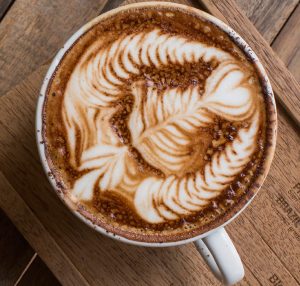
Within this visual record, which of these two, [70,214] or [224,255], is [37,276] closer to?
[70,214]

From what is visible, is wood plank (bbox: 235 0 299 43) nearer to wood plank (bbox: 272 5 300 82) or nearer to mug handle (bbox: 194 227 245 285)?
wood plank (bbox: 272 5 300 82)

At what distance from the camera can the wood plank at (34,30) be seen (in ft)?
3.77

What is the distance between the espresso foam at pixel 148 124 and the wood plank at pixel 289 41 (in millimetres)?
421

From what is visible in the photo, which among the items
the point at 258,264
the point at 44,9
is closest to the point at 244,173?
the point at 258,264

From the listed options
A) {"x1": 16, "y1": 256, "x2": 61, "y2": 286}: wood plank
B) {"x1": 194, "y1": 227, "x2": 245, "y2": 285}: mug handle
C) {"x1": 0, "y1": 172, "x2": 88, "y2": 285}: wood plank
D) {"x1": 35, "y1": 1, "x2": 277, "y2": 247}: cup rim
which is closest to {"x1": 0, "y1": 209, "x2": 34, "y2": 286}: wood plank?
{"x1": 16, "y1": 256, "x2": 61, "y2": 286}: wood plank

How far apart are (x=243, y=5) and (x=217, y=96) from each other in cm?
43

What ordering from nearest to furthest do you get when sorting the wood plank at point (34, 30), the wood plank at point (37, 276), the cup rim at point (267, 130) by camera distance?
the cup rim at point (267, 130) → the wood plank at point (34, 30) → the wood plank at point (37, 276)

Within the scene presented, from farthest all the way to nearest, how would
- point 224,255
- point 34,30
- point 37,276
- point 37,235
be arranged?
point 37,276, point 34,30, point 37,235, point 224,255

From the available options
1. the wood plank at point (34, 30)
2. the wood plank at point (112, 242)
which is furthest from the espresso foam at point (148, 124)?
the wood plank at point (34, 30)

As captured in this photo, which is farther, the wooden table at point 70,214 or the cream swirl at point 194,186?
the wooden table at point 70,214

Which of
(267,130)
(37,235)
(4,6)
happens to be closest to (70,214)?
(37,235)

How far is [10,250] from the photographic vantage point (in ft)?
4.09

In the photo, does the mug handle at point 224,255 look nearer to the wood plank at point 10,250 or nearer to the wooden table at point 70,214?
the wooden table at point 70,214

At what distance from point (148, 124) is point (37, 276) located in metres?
0.63
